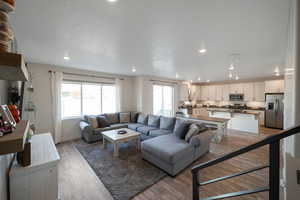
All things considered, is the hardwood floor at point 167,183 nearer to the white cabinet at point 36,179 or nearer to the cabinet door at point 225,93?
the white cabinet at point 36,179

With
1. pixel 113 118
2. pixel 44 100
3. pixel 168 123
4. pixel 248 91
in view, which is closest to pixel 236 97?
pixel 248 91

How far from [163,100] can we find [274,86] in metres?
5.50

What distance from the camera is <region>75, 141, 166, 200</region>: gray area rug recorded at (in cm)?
209

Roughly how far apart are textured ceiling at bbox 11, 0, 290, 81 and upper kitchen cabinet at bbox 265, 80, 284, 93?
4358 millimetres

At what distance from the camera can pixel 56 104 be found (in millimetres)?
4094

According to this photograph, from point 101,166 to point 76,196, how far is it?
787mm

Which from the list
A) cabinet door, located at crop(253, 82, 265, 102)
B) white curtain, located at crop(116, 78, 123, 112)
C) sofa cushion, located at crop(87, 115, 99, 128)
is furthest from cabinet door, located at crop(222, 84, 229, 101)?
sofa cushion, located at crop(87, 115, 99, 128)

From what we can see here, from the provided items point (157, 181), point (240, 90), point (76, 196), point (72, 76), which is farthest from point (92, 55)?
point (240, 90)

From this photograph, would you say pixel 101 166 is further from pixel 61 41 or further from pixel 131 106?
pixel 131 106

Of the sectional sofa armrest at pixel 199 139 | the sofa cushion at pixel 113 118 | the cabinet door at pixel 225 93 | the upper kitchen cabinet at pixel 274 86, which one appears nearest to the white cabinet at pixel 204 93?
the cabinet door at pixel 225 93

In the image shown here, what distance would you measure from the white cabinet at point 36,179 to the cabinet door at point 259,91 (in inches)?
344

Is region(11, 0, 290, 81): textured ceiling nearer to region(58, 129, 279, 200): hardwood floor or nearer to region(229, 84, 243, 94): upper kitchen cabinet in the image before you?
region(58, 129, 279, 200): hardwood floor

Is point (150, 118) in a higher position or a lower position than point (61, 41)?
lower

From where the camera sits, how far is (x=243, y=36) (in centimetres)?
213
